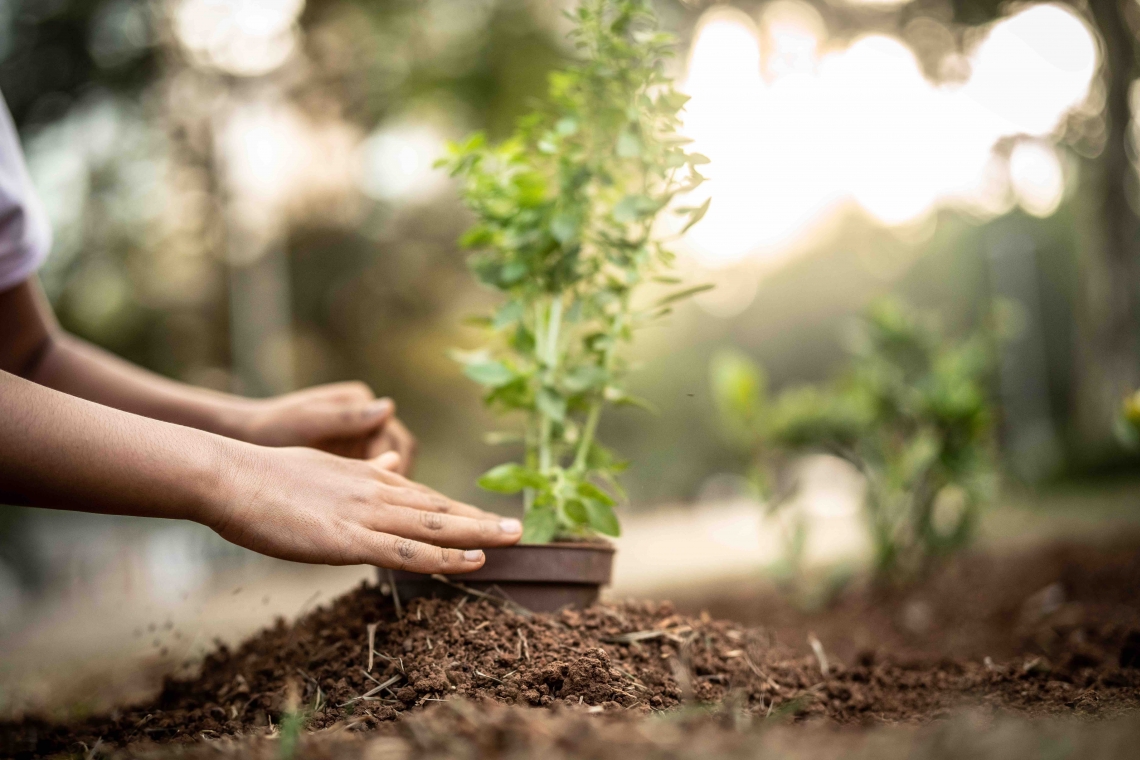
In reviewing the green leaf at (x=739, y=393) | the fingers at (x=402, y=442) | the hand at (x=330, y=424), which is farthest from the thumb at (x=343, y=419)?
the green leaf at (x=739, y=393)

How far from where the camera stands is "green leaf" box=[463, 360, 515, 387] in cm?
192

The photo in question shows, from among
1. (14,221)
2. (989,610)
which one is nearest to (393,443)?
(14,221)

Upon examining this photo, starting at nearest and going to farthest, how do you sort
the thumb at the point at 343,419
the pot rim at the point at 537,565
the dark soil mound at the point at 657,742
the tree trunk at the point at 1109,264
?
1. the dark soil mound at the point at 657,742
2. the pot rim at the point at 537,565
3. the thumb at the point at 343,419
4. the tree trunk at the point at 1109,264

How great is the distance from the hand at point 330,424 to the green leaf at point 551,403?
0.41 m

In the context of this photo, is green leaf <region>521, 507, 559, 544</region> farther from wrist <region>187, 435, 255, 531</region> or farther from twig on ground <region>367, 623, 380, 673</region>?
wrist <region>187, 435, 255, 531</region>

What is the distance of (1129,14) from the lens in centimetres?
877

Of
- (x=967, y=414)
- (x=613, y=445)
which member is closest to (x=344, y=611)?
(x=967, y=414)

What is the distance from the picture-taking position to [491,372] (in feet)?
6.32

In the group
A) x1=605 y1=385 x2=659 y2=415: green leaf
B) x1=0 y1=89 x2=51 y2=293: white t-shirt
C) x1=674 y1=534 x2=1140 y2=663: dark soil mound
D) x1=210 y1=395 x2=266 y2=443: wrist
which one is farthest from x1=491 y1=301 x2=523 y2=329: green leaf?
x1=0 y1=89 x2=51 y2=293: white t-shirt

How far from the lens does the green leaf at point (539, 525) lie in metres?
1.86

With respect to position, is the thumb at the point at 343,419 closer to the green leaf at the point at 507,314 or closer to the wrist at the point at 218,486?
the green leaf at the point at 507,314

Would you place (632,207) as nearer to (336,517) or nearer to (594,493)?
(594,493)

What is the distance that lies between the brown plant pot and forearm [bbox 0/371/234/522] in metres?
0.56

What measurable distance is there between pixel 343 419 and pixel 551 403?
582 millimetres
